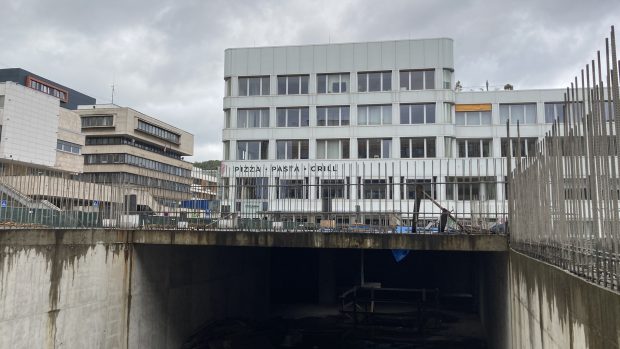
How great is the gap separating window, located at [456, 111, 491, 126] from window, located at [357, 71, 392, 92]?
615 centimetres

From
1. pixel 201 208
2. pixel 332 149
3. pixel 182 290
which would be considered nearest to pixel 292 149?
pixel 332 149

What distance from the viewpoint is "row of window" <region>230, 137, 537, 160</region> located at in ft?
130

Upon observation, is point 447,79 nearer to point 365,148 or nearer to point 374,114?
point 374,114

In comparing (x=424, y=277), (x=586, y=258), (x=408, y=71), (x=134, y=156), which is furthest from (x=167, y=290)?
(x=134, y=156)

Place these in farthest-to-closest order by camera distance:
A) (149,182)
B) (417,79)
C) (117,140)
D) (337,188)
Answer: (117,140)
(417,79)
(149,182)
(337,188)

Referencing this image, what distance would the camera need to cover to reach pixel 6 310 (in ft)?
35.9

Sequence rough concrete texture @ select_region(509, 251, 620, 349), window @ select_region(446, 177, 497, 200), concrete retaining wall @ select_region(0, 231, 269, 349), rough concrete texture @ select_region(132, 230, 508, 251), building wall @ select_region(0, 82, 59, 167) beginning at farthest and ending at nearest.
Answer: building wall @ select_region(0, 82, 59, 167) < rough concrete texture @ select_region(132, 230, 508, 251) < window @ select_region(446, 177, 497, 200) < concrete retaining wall @ select_region(0, 231, 269, 349) < rough concrete texture @ select_region(509, 251, 620, 349)

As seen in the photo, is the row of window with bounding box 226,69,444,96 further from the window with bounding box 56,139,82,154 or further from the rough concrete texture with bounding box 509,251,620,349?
the window with bounding box 56,139,82,154

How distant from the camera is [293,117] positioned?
4184 cm

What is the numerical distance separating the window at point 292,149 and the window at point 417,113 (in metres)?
8.02

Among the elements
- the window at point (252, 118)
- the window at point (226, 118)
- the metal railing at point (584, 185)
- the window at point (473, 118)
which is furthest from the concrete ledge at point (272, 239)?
the window at point (473, 118)

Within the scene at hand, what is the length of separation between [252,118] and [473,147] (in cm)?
1807

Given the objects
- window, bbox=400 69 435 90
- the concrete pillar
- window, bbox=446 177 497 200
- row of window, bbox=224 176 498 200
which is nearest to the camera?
window, bbox=446 177 497 200

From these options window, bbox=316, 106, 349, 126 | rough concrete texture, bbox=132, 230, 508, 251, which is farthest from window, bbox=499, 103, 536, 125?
rough concrete texture, bbox=132, 230, 508, 251
